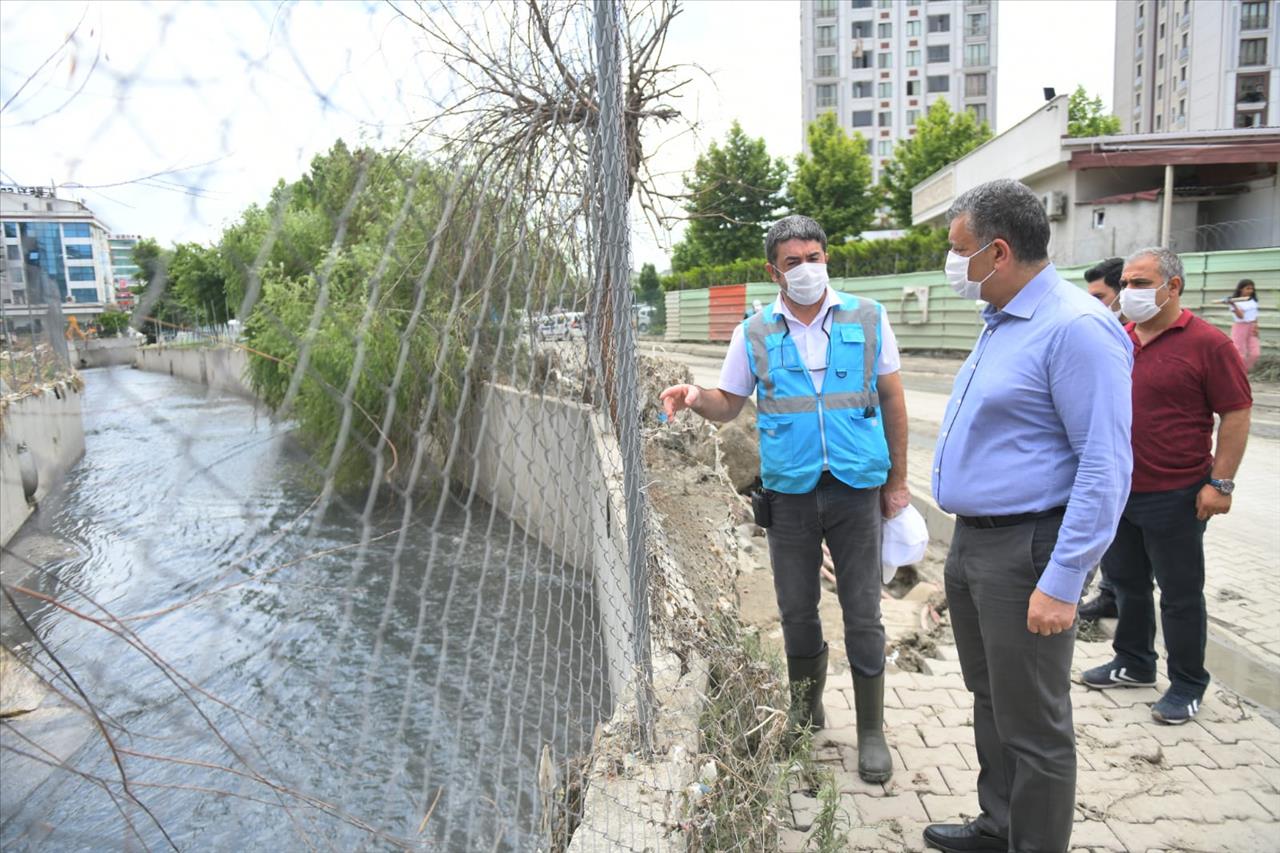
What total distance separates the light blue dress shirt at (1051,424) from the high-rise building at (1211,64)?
45.6 m

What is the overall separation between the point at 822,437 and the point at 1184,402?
58.2 inches

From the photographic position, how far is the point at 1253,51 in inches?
1756

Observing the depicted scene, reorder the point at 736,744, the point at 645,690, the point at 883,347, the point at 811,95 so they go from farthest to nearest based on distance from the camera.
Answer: the point at 811,95 < the point at 883,347 < the point at 736,744 < the point at 645,690

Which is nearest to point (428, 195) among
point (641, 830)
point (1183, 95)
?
point (641, 830)

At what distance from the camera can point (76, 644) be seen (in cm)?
135

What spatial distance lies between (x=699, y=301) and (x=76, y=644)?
2955 cm

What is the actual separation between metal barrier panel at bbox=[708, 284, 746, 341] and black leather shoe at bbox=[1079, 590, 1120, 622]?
23.0 metres

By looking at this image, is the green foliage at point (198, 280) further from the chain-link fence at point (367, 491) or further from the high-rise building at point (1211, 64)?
the high-rise building at point (1211, 64)

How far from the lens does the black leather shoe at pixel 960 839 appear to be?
254 cm

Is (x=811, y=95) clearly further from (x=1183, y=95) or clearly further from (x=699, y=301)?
(x=699, y=301)

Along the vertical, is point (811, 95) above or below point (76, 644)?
above

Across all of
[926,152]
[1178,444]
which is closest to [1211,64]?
[926,152]

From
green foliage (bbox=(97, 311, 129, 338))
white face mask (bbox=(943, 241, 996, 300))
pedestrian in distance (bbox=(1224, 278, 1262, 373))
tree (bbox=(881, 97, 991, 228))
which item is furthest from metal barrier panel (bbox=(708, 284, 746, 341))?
green foliage (bbox=(97, 311, 129, 338))

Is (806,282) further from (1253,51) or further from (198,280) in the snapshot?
(1253,51)
